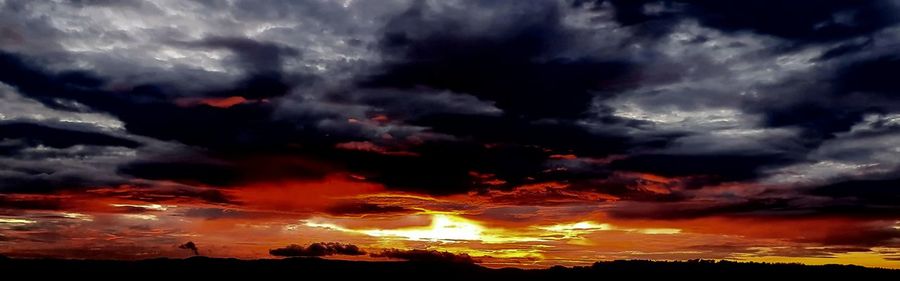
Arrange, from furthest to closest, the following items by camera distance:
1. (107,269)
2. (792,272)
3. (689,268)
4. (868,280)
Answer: (107,269), (689,268), (792,272), (868,280)

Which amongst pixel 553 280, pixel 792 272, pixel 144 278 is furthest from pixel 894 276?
pixel 144 278

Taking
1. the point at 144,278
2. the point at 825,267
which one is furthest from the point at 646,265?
the point at 144,278

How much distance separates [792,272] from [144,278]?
172 m

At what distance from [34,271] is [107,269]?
18.0 metres

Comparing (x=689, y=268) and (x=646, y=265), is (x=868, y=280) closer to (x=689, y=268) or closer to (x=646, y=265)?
(x=689, y=268)

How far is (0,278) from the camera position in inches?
6914

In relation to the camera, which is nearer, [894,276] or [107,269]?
[894,276]

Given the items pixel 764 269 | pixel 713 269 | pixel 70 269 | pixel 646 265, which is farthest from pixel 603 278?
pixel 70 269

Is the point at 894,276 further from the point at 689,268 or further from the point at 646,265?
the point at 646,265

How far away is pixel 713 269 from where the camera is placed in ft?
587

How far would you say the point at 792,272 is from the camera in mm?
169625

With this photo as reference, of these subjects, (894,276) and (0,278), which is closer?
(894,276)

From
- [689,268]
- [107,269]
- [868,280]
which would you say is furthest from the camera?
[107,269]

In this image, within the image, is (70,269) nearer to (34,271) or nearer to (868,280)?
(34,271)
